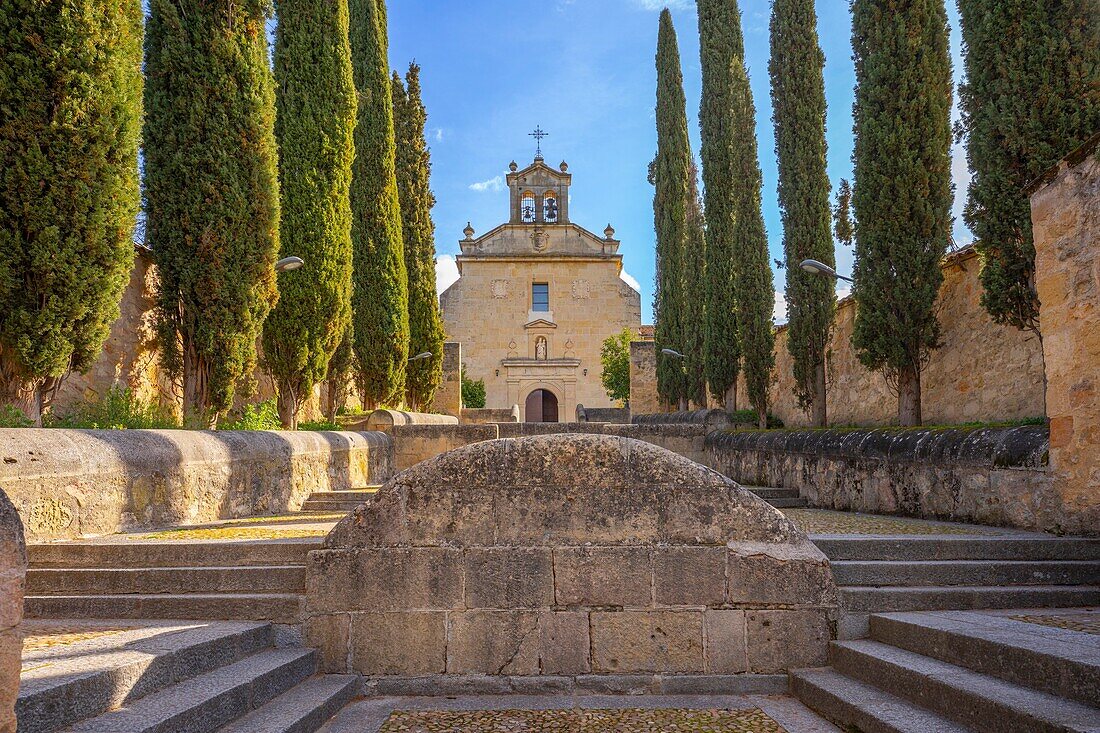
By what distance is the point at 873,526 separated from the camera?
4.96 m

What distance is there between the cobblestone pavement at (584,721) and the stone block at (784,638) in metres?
0.39

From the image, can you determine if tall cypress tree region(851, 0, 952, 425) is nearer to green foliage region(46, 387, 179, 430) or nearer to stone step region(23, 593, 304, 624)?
stone step region(23, 593, 304, 624)

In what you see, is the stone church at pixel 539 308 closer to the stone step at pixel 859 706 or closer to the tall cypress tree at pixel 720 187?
the tall cypress tree at pixel 720 187

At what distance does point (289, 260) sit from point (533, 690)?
23.9 ft

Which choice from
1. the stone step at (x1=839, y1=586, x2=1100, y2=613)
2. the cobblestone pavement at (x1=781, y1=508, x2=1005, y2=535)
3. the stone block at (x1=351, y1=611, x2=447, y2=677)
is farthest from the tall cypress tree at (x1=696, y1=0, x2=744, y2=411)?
the stone block at (x1=351, y1=611, x2=447, y2=677)

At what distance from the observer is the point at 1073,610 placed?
3412 millimetres

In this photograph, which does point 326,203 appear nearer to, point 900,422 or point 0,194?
point 0,194

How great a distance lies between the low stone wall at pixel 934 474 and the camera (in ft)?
14.2

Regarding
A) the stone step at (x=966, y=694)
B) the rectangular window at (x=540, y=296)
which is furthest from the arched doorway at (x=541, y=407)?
the stone step at (x=966, y=694)

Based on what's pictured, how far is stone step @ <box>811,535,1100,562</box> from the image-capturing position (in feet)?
12.6

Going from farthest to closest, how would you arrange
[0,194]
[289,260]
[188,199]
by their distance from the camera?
[289,260] < [188,199] < [0,194]

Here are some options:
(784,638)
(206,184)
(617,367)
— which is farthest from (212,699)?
(617,367)

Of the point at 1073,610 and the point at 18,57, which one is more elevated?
the point at 18,57

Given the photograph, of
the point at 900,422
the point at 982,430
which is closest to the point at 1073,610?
the point at 982,430
